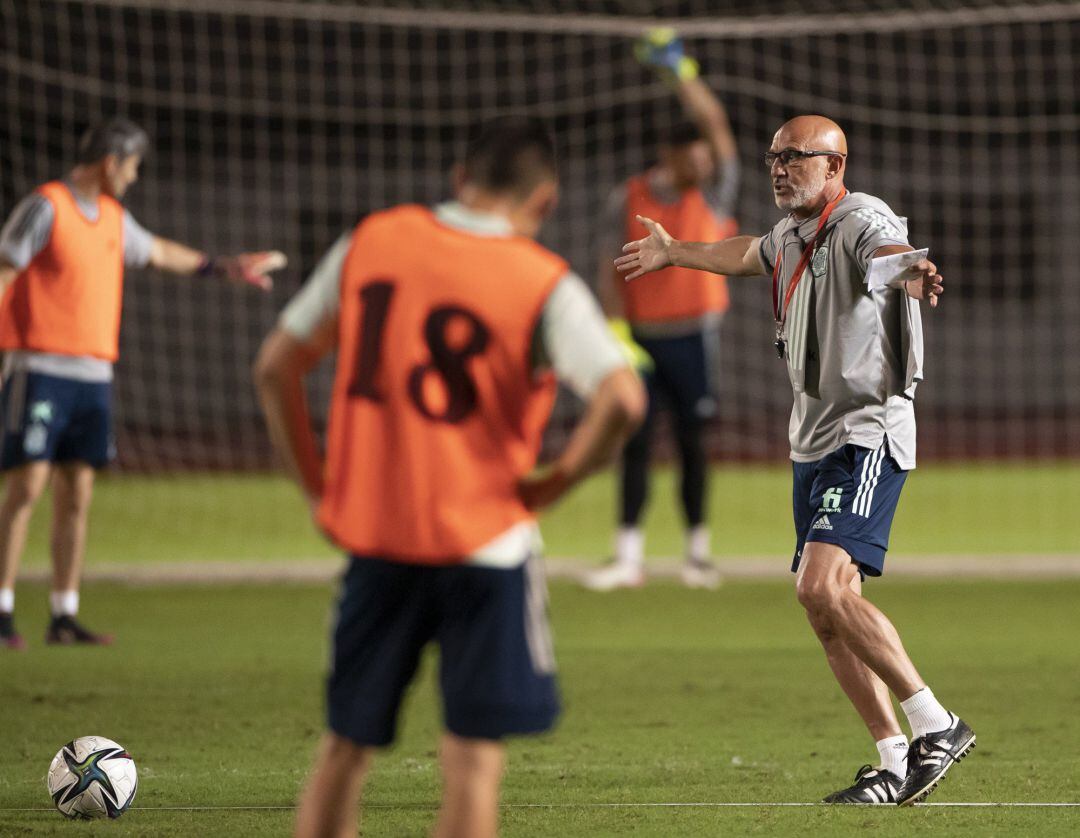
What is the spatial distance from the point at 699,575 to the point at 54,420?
4355mm

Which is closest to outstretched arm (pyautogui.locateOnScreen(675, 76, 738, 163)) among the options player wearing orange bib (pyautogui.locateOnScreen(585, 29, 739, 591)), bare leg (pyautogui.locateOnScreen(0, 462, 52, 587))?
player wearing orange bib (pyautogui.locateOnScreen(585, 29, 739, 591))

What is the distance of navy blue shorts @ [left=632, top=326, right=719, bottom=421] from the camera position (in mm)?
10500

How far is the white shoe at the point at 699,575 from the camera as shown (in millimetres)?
10484

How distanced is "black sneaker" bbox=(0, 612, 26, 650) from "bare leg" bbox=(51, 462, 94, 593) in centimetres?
26

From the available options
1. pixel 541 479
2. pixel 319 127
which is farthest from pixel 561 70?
pixel 541 479

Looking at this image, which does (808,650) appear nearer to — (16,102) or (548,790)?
(548,790)

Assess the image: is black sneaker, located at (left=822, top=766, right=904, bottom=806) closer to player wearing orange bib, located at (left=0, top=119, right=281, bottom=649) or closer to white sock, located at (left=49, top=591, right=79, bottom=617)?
player wearing orange bib, located at (left=0, top=119, right=281, bottom=649)

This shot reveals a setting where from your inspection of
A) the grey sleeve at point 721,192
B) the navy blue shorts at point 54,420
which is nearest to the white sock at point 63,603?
the navy blue shorts at point 54,420

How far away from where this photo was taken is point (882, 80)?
22078mm

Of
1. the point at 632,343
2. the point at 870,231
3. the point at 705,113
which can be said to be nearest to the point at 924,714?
the point at 870,231

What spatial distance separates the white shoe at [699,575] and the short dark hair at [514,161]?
7224mm

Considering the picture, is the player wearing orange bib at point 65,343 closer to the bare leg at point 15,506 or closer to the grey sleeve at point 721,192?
the bare leg at point 15,506

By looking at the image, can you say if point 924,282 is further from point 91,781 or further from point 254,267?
point 254,267

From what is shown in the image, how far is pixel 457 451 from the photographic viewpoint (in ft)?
10.9
